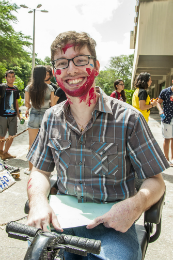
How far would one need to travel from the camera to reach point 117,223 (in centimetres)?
116

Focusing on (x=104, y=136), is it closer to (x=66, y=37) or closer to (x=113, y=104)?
(x=113, y=104)

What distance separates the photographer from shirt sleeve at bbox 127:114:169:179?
133 centimetres

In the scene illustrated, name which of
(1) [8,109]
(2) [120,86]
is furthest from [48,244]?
(2) [120,86]

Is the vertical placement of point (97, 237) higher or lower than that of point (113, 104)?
lower

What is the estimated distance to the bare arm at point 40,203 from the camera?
3.84 feet

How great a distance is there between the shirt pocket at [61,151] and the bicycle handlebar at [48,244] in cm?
61

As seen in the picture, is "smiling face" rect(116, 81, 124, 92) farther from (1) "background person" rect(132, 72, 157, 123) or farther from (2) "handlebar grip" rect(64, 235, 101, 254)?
(2) "handlebar grip" rect(64, 235, 101, 254)

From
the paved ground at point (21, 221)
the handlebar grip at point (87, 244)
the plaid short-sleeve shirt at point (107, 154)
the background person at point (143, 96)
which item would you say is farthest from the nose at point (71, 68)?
the background person at point (143, 96)

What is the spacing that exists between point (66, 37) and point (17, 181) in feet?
9.54

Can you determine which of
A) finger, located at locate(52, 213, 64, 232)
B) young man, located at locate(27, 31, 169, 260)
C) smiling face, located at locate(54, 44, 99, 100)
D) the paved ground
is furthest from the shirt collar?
the paved ground

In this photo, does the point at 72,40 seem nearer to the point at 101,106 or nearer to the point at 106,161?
the point at 101,106

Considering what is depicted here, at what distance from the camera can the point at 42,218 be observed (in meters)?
1.17

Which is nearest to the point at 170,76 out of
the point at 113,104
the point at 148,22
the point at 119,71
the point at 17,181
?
the point at 148,22

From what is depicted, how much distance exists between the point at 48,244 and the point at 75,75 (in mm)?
1057
